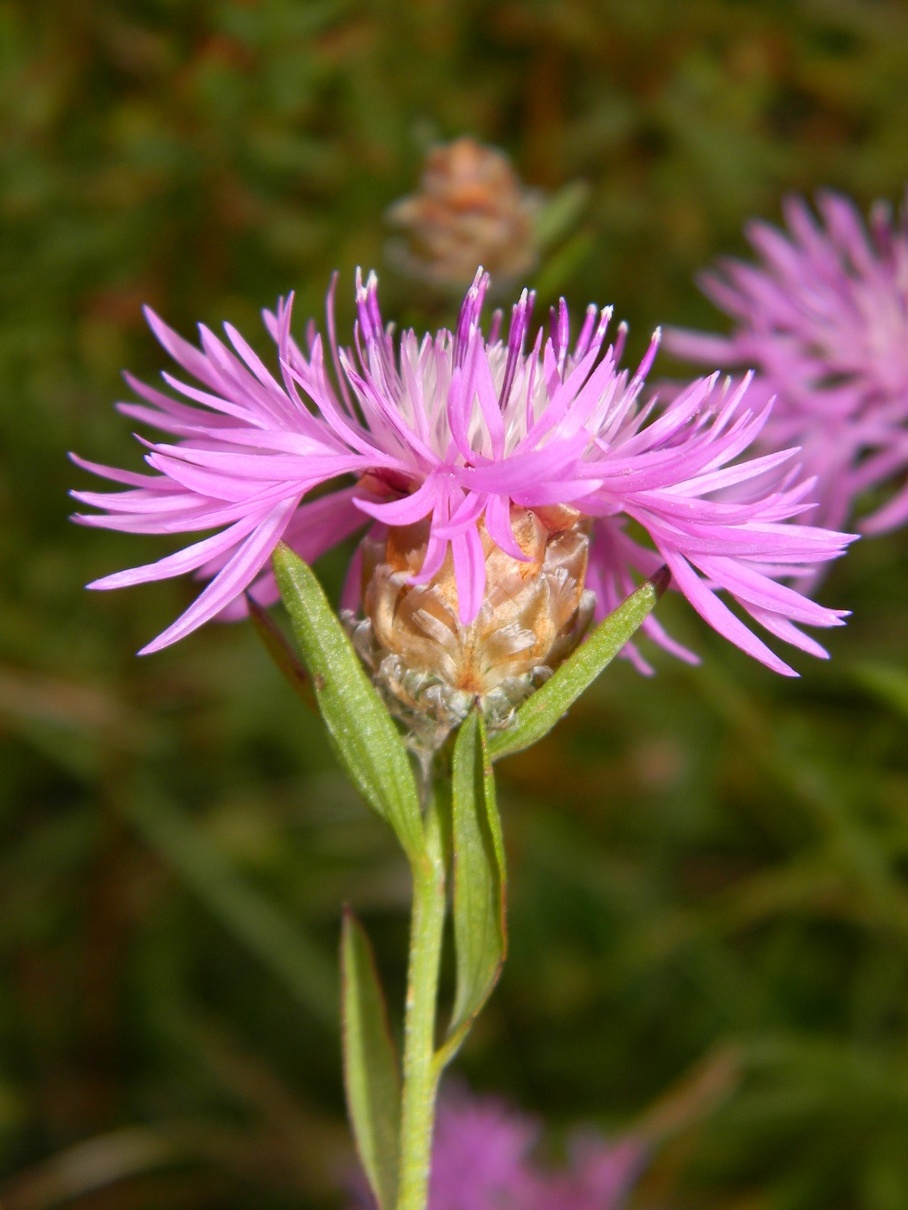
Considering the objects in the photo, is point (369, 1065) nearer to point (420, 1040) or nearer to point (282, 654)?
point (420, 1040)

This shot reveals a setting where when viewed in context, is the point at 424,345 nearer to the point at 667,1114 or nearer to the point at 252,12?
the point at 252,12

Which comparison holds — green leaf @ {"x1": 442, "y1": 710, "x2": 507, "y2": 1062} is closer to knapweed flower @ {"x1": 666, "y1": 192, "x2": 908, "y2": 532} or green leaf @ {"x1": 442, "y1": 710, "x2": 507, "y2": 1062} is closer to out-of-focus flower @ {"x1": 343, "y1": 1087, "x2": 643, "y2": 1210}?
knapweed flower @ {"x1": 666, "y1": 192, "x2": 908, "y2": 532}

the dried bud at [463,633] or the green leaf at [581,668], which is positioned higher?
the dried bud at [463,633]

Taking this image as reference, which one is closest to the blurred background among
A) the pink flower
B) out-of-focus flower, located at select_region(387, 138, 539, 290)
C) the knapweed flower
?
out-of-focus flower, located at select_region(387, 138, 539, 290)

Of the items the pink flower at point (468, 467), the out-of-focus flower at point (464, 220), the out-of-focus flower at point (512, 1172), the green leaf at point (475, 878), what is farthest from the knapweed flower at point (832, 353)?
the out-of-focus flower at point (512, 1172)

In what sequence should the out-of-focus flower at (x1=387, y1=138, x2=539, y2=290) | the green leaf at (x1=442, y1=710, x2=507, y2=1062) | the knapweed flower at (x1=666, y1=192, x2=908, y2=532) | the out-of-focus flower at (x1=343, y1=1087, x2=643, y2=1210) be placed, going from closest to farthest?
the green leaf at (x1=442, y1=710, x2=507, y2=1062)
the knapweed flower at (x1=666, y1=192, x2=908, y2=532)
the out-of-focus flower at (x1=387, y1=138, x2=539, y2=290)
the out-of-focus flower at (x1=343, y1=1087, x2=643, y2=1210)

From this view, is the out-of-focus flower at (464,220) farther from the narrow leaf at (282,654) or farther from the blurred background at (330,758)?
the narrow leaf at (282,654)
